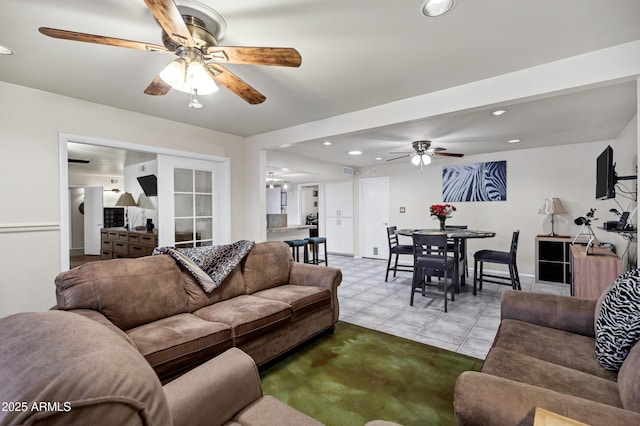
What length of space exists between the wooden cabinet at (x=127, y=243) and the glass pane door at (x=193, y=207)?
0.47 meters

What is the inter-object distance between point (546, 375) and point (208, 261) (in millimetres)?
2307

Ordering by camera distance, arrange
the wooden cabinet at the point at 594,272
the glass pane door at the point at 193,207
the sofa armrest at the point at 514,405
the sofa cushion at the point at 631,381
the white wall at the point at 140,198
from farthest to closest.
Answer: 1. the white wall at the point at 140,198
2. the glass pane door at the point at 193,207
3. the wooden cabinet at the point at 594,272
4. the sofa cushion at the point at 631,381
5. the sofa armrest at the point at 514,405

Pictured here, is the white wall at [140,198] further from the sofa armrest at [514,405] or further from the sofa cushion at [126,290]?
the sofa armrest at [514,405]

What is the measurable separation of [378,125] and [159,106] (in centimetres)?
237

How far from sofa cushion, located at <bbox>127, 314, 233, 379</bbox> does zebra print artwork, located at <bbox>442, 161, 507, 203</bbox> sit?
532 cm

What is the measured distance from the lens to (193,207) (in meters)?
4.03

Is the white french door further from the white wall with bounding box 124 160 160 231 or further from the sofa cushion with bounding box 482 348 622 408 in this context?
the sofa cushion with bounding box 482 348 622 408

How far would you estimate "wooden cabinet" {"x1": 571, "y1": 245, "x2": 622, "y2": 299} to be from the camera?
8.87 feet

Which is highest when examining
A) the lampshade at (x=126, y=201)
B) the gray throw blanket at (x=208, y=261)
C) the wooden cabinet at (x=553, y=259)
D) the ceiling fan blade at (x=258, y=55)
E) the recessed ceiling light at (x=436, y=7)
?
the recessed ceiling light at (x=436, y=7)

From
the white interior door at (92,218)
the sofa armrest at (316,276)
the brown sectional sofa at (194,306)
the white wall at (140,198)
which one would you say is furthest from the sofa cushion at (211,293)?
the white interior door at (92,218)

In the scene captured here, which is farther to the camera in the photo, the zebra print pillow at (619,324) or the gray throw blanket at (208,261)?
the gray throw blanket at (208,261)

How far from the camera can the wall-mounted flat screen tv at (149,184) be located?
4883 millimetres

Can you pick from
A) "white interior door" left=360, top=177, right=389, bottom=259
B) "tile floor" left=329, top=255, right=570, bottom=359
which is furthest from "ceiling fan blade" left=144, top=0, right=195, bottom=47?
"white interior door" left=360, top=177, right=389, bottom=259

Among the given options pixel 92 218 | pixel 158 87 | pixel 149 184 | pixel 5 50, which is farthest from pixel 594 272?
pixel 92 218
